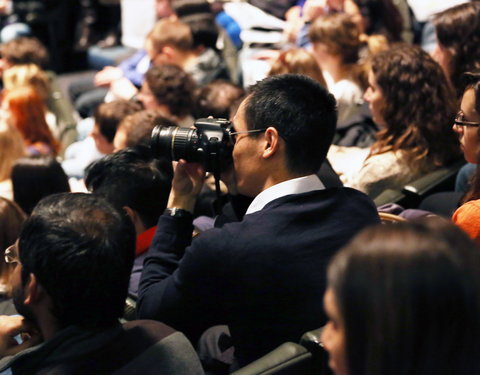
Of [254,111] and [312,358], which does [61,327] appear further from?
[254,111]

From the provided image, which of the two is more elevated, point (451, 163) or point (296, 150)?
point (296, 150)

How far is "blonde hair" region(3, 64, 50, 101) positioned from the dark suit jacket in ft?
9.95

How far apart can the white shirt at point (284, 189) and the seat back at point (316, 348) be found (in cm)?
34

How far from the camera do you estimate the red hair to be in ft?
13.7

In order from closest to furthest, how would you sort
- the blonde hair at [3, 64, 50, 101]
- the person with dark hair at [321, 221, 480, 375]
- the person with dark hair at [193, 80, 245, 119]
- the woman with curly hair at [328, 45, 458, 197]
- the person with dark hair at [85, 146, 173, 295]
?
1. the person with dark hair at [321, 221, 480, 375]
2. the person with dark hair at [85, 146, 173, 295]
3. the woman with curly hair at [328, 45, 458, 197]
4. the person with dark hair at [193, 80, 245, 119]
5. the blonde hair at [3, 64, 50, 101]

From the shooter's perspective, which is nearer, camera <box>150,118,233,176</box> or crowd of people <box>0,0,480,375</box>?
crowd of people <box>0,0,480,375</box>

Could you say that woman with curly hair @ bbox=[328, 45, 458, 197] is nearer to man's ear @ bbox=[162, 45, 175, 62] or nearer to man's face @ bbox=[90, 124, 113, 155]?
man's face @ bbox=[90, 124, 113, 155]

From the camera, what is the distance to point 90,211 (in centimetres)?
156

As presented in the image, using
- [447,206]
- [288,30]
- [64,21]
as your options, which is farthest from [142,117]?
[64,21]

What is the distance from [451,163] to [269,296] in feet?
4.45

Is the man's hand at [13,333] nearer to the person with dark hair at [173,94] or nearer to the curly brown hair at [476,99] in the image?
the curly brown hair at [476,99]

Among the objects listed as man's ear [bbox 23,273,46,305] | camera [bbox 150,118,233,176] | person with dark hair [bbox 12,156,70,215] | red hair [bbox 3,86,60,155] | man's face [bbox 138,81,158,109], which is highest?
camera [bbox 150,118,233,176]

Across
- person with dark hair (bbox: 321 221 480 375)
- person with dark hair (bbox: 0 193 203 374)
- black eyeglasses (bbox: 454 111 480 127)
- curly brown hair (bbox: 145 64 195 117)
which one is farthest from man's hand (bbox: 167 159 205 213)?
curly brown hair (bbox: 145 64 195 117)

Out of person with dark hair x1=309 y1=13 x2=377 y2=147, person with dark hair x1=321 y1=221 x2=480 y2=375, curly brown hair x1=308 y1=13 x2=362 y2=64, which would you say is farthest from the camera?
curly brown hair x1=308 y1=13 x2=362 y2=64
